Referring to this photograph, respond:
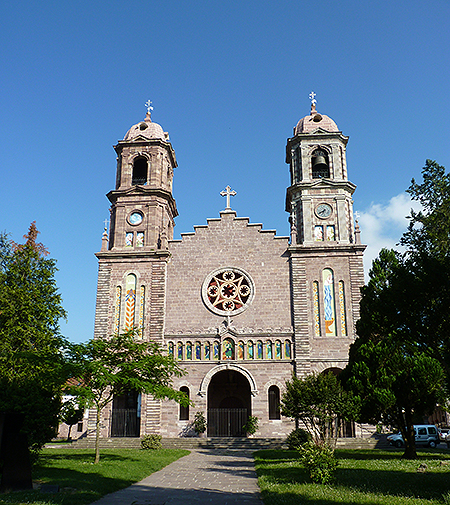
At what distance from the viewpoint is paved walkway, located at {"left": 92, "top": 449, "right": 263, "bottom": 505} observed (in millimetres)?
11483

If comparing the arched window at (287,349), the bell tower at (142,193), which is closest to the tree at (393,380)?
the arched window at (287,349)

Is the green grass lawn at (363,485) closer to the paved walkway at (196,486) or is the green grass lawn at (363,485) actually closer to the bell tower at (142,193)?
the paved walkway at (196,486)

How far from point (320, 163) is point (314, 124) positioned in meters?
3.56

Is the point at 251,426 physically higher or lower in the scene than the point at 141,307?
lower

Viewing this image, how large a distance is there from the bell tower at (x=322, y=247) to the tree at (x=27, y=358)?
15503 mm

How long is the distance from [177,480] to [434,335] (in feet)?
29.5

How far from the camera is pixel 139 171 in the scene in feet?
125

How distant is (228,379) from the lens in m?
34.1

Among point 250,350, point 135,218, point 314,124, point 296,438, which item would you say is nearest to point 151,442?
point 250,350

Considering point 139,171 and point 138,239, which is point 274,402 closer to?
point 138,239

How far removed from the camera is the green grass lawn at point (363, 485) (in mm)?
10969

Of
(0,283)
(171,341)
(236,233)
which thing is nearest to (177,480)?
(0,283)

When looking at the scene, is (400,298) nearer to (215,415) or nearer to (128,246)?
(215,415)

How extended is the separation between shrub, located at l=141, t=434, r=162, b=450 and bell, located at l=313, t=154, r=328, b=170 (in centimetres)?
2210
